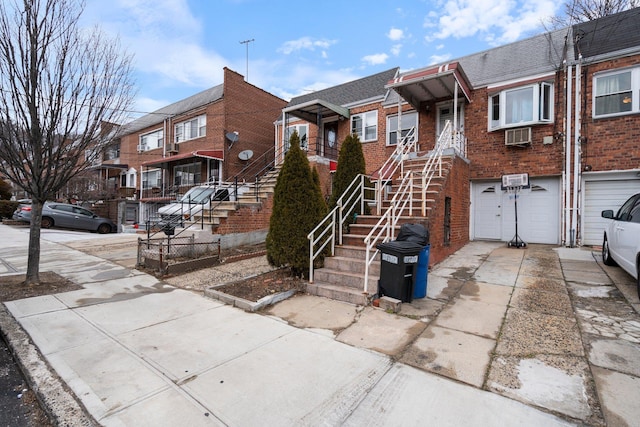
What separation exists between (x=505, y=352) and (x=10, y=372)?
5.24 m

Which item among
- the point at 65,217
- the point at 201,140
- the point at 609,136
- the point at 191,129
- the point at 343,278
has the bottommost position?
the point at 343,278

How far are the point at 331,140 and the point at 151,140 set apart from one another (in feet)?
52.5

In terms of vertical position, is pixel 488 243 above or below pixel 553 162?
below

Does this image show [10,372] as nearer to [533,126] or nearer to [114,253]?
[114,253]

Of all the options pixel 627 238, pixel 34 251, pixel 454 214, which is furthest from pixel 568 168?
pixel 34 251

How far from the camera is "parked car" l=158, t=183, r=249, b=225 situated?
33.1 ft

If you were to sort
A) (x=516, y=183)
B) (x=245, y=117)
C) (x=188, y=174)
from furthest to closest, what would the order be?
(x=188, y=174), (x=245, y=117), (x=516, y=183)

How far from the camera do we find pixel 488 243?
10.2 meters

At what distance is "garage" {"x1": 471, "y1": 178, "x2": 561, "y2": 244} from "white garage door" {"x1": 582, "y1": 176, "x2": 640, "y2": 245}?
697 mm

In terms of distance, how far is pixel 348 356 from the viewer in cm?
333

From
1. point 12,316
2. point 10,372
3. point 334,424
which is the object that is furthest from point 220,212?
point 334,424

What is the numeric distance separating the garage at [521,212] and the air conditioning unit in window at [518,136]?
1.37m

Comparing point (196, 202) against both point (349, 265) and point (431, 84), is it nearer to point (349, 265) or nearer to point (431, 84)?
point (349, 265)

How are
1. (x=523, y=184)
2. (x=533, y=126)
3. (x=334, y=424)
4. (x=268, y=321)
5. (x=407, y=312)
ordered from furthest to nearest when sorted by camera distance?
(x=533, y=126)
(x=523, y=184)
(x=407, y=312)
(x=268, y=321)
(x=334, y=424)
